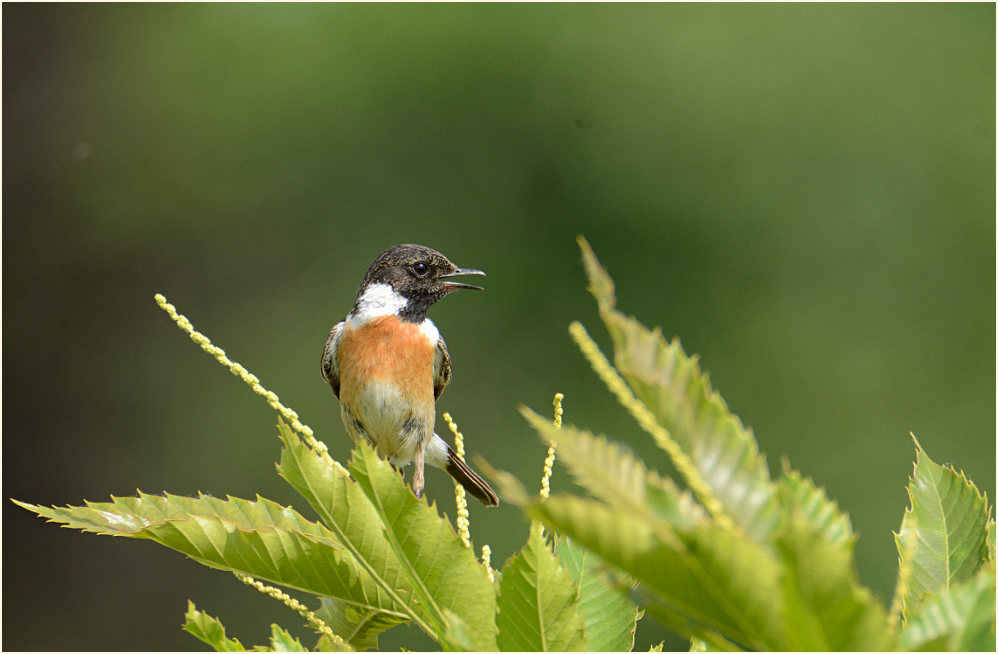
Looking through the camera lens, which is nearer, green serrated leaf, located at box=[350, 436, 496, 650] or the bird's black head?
green serrated leaf, located at box=[350, 436, 496, 650]

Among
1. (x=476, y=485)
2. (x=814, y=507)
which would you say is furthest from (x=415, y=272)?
(x=814, y=507)

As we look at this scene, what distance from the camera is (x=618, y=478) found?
2.78 ft

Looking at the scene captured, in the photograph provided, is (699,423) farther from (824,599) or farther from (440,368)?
(440,368)

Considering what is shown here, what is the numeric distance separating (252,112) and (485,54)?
3452 mm

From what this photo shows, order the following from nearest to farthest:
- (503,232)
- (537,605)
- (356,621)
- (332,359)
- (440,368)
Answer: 1. (537,605)
2. (356,621)
3. (332,359)
4. (440,368)
5. (503,232)

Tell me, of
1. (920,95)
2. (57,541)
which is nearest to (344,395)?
(57,541)

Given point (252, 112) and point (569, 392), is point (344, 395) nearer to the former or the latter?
point (569, 392)

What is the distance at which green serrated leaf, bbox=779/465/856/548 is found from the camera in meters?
0.88

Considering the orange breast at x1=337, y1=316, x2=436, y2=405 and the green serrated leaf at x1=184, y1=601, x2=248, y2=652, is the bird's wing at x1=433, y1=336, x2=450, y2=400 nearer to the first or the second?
the orange breast at x1=337, y1=316, x2=436, y2=405

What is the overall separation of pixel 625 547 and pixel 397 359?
2.87 m

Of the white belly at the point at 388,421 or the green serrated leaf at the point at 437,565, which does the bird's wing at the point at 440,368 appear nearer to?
the white belly at the point at 388,421

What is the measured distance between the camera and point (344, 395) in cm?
371

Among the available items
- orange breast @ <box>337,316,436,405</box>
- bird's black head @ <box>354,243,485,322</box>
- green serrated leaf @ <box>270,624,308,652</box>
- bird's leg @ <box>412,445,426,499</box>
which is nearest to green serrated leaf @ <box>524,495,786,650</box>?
green serrated leaf @ <box>270,624,308,652</box>

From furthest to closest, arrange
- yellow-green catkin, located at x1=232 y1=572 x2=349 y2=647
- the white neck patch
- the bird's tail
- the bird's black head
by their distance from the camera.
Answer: the bird's tail, the white neck patch, the bird's black head, yellow-green catkin, located at x1=232 y1=572 x2=349 y2=647
